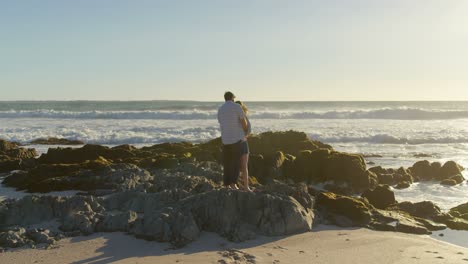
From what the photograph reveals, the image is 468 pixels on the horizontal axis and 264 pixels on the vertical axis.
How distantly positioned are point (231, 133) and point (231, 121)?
0.68 feet

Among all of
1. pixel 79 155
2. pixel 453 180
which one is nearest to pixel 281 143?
pixel 453 180

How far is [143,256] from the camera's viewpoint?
630cm

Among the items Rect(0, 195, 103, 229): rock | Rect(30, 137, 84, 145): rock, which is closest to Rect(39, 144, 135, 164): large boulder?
Rect(0, 195, 103, 229): rock

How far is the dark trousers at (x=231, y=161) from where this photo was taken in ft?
28.2

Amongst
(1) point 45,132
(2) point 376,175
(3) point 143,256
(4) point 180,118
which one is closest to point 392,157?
(2) point 376,175

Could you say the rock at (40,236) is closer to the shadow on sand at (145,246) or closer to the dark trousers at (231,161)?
the shadow on sand at (145,246)

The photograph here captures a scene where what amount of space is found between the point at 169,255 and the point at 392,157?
15634 millimetres

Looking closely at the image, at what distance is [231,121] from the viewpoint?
8477 millimetres

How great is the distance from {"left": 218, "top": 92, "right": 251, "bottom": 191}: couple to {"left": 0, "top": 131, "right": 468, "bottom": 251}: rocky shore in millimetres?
523

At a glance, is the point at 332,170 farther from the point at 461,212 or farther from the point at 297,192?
the point at 297,192

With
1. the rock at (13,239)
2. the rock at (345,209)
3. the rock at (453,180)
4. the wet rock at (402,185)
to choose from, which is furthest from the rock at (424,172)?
the rock at (13,239)

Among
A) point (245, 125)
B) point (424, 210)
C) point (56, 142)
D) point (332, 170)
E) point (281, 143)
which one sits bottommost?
point (56, 142)

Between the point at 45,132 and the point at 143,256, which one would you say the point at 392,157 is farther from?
the point at 45,132

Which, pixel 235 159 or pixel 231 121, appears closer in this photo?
pixel 231 121
